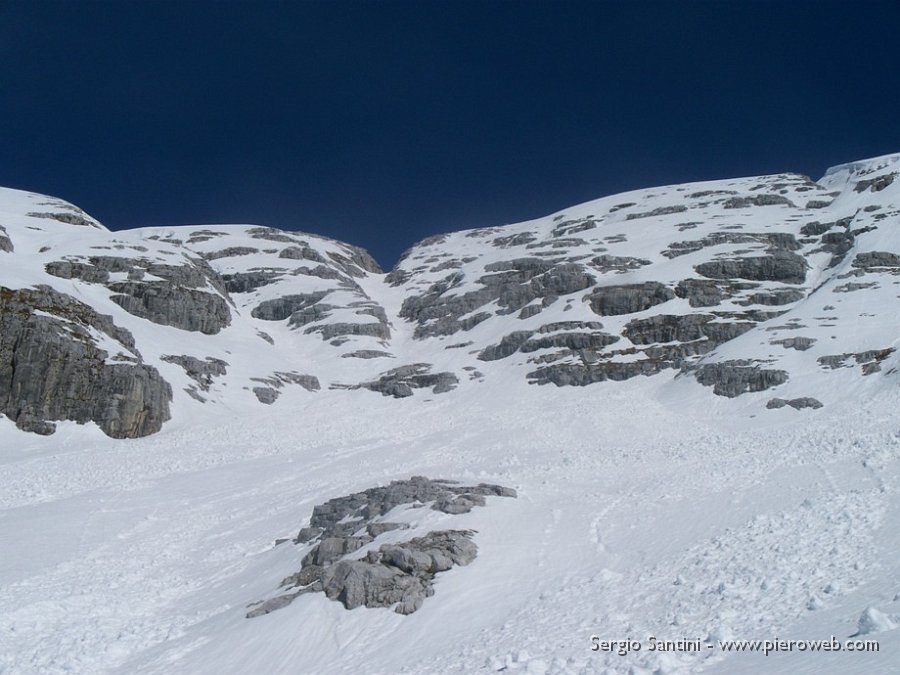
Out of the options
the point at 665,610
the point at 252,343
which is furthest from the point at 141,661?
the point at 252,343

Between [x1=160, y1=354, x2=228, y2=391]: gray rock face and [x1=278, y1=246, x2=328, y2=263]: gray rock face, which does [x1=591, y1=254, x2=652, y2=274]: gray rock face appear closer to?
[x1=160, y1=354, x2=228, y2=391]: gray rock face

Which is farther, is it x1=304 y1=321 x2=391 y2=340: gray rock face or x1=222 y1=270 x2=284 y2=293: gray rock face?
x1=222 y1=270 x2=284 y2=293: gray rock face

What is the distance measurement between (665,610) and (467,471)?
18381 millimetres

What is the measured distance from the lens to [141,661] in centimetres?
1478

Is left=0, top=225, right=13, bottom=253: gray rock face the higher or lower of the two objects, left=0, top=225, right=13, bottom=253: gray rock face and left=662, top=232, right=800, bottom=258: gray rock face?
the higher

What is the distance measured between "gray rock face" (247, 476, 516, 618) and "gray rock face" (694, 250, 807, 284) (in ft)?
206

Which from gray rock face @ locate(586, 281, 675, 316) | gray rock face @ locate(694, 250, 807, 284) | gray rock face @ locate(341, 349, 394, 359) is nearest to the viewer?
gray rock face @ locate(586, 281, 675, 316)

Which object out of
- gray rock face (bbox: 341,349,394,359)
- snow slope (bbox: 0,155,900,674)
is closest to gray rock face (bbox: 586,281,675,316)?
snow slope (bbox: 0,155,900,674)

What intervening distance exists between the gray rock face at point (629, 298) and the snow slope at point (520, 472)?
0.62 m

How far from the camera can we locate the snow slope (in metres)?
13.3

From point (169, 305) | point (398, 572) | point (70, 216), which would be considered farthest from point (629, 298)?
point (70, 216)

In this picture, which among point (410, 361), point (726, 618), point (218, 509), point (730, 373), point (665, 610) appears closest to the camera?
point (726, 618)

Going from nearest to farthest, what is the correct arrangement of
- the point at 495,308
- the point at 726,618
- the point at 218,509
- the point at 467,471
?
the point at 726,618, the point at 218,509, the point at 467,471, the point at 495,308

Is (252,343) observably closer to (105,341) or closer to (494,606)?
(105,341)
